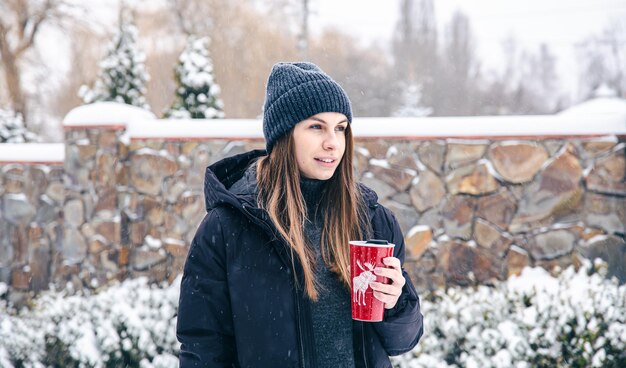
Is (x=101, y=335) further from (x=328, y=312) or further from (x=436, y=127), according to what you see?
(x=436, y=127)

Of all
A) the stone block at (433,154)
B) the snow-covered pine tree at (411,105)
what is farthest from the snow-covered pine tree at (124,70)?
the snow-covered pine tree at (411,105)

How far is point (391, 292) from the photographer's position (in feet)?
5.23

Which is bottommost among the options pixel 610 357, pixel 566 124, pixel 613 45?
pixel 613 45

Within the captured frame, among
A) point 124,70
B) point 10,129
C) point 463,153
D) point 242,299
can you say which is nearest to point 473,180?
point 463,153

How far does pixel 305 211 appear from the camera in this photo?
179cm

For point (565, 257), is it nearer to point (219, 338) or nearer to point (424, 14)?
point (219, 338)

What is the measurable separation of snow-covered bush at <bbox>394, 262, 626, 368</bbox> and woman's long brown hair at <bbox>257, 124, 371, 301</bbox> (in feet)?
6.50

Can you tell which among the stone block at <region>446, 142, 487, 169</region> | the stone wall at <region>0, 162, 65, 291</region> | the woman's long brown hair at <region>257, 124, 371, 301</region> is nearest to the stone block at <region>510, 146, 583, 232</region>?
the stone block at <region>446, 142, 487, 169</region>

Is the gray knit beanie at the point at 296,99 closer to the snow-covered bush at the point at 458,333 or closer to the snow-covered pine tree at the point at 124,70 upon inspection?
the snow-covered bush at the point at 458,333

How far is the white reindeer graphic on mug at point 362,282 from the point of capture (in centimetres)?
157

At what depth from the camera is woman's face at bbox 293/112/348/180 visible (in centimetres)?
174

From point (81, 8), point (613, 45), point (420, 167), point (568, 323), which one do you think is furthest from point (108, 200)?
point (613, 45)

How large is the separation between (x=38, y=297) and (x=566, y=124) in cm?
537

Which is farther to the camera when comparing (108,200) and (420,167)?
(108,200)
